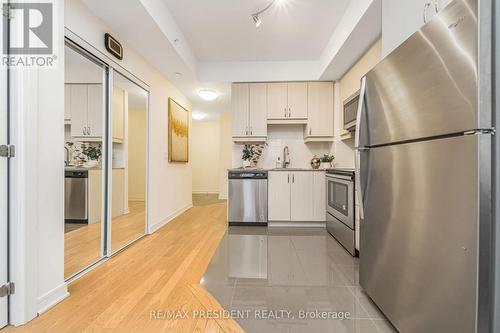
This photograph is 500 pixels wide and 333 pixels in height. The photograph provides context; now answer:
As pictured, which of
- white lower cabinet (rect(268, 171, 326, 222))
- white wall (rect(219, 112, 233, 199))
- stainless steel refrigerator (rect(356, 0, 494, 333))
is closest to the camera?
stainless steel refrigerator (rect(356, 0, 494, 333))

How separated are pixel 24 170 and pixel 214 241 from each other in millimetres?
2132

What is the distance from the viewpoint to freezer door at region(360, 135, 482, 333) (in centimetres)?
95

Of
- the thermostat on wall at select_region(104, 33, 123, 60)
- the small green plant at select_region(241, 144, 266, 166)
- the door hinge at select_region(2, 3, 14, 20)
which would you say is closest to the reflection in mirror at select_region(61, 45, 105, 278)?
the thermostat on wall at select_region(104, 33, 123, 60)

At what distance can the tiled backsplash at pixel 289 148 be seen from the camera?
4.52m

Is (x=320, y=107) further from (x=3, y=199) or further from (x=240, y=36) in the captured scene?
(x=3, y=199)

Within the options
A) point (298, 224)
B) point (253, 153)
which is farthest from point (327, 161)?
point (253, 153)

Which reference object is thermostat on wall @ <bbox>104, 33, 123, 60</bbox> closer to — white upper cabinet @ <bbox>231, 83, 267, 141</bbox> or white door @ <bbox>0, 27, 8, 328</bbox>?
white door @ <bbox>0, 27, 8, 328</bbox>

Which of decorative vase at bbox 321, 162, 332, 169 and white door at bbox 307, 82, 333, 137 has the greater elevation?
white door at bbox 307, 82, 333, 137

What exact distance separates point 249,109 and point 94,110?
243 cm

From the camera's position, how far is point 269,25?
3.11 m

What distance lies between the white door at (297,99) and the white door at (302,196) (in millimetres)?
1056

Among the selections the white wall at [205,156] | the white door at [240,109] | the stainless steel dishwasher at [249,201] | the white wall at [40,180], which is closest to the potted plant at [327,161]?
the stainless steel dishwasher at [249,201]

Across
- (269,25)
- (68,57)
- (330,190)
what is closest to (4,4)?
(68,57)

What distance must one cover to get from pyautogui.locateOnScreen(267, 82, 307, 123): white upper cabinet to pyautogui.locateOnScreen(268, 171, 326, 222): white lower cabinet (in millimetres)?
1013
